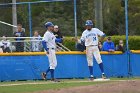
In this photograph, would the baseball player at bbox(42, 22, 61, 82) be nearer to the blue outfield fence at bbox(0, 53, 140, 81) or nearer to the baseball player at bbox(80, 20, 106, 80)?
the baseball player at bbox(80, 20, 106, 80)

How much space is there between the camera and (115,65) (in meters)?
21.7

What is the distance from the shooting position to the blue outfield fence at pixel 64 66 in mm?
20016

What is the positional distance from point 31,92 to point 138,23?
28.7 m

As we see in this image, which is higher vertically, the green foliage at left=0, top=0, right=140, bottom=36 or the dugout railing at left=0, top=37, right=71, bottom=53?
the green foliage at left=0, top=0, right=140, bottom=36

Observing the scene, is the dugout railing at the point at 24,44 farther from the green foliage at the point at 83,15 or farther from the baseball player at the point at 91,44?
the green foliage at the point at 83,15

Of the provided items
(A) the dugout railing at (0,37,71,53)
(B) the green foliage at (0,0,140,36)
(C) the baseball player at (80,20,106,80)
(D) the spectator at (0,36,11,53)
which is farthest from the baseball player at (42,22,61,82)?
(B) the green foliage at (0,0,140,36)

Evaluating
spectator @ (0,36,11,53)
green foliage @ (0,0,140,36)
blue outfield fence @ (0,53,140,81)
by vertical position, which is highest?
green foliage @ (0,0,140,36)

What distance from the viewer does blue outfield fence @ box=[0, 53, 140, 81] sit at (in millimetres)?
20016

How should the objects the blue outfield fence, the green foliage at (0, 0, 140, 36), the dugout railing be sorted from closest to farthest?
1. the blue outfield fence
2. the dugout railing
3. the green foliage at (0, 0, 140, 36)

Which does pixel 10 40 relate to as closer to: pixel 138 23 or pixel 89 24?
pixel 89 24

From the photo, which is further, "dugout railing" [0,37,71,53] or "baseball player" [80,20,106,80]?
"dugout railing" [0,37,71,53]

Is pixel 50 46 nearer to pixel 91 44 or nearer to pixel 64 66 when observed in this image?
pixel 91 44

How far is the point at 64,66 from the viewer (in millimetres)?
20781

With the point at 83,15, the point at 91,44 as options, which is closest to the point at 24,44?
the point at 91,44
